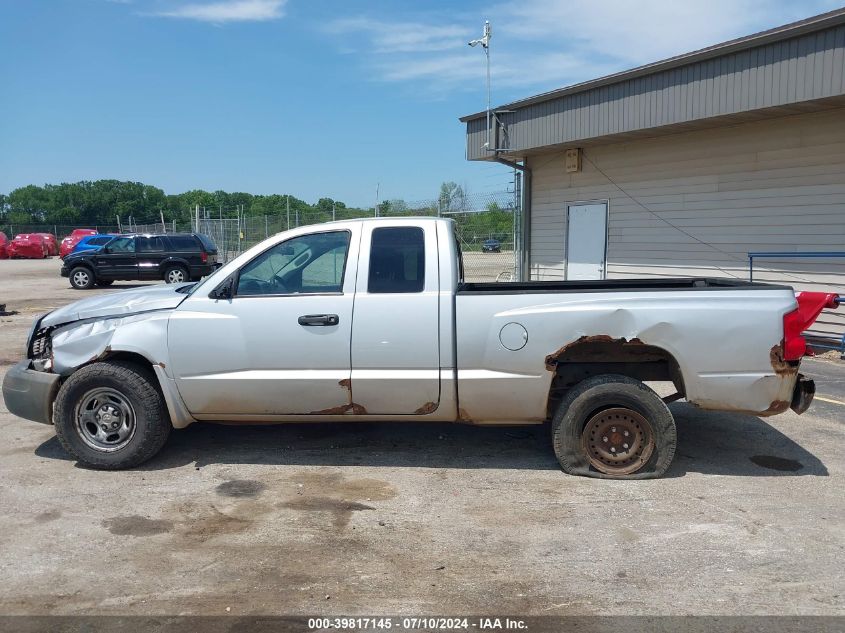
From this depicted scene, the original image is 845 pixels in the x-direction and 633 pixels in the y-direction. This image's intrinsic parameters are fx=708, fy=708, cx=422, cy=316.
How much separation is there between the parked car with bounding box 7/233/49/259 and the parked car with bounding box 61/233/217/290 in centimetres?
2590

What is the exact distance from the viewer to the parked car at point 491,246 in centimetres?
1612

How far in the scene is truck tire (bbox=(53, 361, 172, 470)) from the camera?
526 cm

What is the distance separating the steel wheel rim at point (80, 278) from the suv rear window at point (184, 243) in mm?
2875

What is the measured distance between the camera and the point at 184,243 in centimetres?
2259

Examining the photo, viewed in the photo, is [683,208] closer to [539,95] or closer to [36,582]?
[539,95]

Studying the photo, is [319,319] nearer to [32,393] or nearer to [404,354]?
[404,354]

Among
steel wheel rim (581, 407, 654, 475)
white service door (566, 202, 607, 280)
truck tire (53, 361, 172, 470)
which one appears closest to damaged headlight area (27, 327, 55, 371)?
truck tire (53, 361, 172, 470)

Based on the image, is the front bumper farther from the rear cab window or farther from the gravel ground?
the rear cab window

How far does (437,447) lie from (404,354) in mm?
1189

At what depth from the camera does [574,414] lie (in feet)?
16.8

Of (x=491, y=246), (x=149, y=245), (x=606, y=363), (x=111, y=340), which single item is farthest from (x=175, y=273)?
(x=606, y=363)

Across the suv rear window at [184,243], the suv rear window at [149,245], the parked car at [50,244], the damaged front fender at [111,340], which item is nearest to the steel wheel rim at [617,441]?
the damaged front fender at [111,340]

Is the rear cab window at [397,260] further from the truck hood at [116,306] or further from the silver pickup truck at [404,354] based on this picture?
the truck hood at [116,306]

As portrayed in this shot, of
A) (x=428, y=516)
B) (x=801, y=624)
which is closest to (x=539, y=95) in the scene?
(x=428, y=516)
